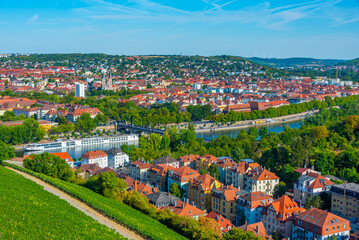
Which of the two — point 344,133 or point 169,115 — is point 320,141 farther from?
point 169,115

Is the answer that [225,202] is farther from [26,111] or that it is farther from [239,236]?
[26,111]

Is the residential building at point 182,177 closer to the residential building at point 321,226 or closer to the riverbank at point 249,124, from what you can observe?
the residential building at point 321,226

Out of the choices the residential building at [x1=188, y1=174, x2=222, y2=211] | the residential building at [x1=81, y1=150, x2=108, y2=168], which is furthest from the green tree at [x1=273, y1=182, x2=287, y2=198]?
the residential building at [x1=81, y1=150, x2=108, y2=168]

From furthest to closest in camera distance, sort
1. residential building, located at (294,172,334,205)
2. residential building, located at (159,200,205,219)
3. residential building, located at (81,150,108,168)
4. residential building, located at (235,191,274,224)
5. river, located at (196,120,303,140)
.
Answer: river, located at (196,120,303,140)
residential building, located at (81,150,108,168)
residential building, located at (294,172,334,205)
residential building, located at (235,191,274,224)
residential building, located at (159,200,205,219)

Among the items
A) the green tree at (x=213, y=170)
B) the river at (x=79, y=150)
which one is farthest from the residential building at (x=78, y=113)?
the green tree at (x=213, y=170)

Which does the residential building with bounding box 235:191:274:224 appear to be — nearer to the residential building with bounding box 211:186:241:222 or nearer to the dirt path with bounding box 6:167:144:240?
the residential building with bounding box 211:186:241:222

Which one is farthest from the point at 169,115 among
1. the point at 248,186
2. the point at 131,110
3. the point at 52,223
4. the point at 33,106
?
the point at 52,223
